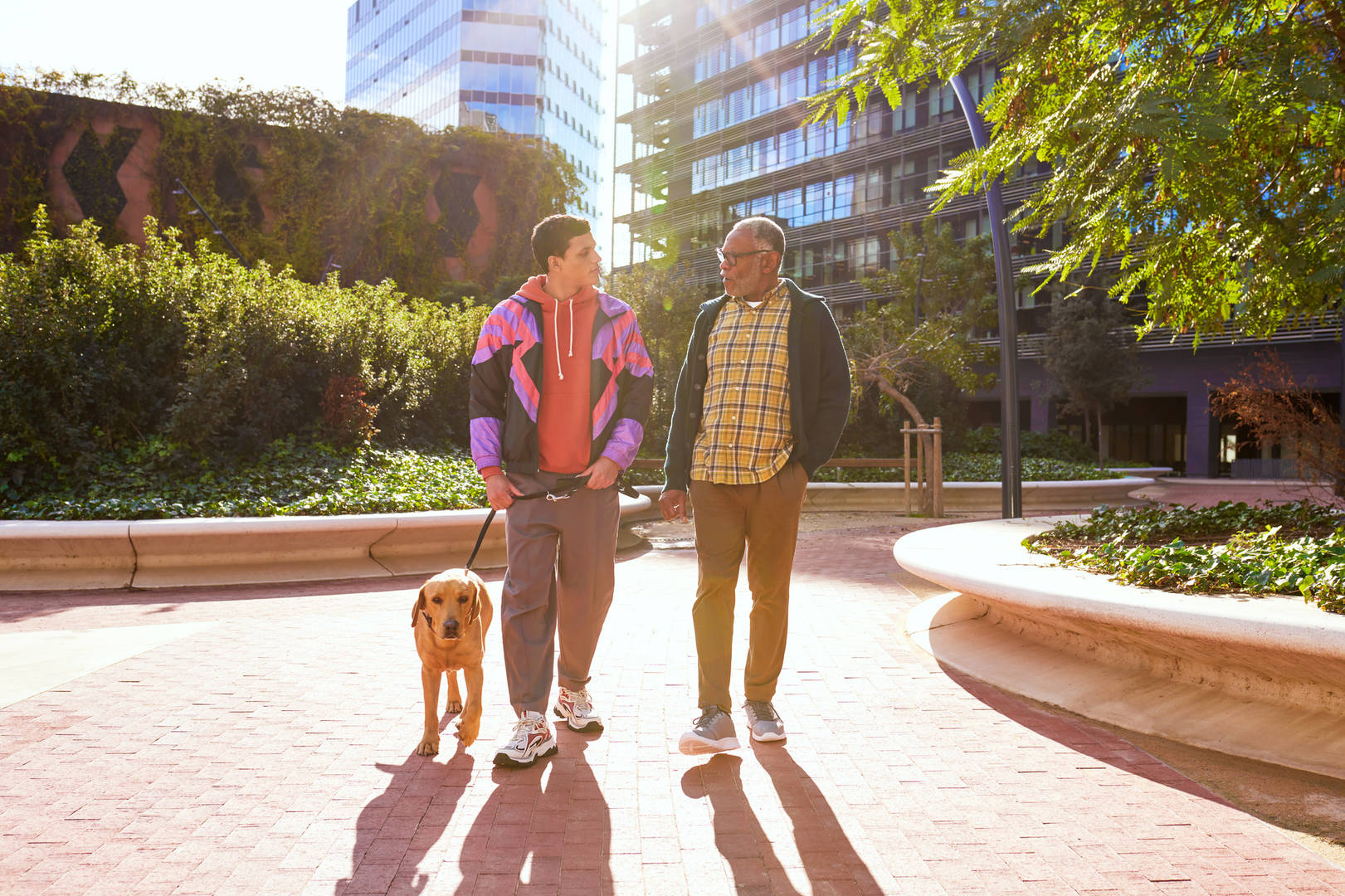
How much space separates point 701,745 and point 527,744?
0.68 m

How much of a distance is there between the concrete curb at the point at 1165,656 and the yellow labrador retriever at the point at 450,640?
2714 millimetres

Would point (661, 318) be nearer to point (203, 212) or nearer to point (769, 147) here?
point (203, 212)

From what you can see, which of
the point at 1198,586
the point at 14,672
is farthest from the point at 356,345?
the point at 1198,586

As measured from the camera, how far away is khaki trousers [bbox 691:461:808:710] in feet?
12.8

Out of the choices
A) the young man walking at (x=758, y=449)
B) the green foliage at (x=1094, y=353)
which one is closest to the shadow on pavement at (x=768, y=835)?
the young man walking at (x=758, y=449)

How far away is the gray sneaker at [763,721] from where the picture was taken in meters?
3.99

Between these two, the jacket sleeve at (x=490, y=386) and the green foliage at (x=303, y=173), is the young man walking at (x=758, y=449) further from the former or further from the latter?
the green foliage at (x=303, y=173)

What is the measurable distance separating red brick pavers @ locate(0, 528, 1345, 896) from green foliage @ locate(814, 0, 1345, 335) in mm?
2570

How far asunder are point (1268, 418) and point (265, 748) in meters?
12.7

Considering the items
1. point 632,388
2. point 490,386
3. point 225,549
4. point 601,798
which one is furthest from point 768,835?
point 225,549

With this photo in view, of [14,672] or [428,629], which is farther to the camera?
[14,672]

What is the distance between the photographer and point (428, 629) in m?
3.81

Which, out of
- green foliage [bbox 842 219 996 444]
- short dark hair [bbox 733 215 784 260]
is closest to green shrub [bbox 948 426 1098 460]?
green foliage [bbox 842 219 996 444]

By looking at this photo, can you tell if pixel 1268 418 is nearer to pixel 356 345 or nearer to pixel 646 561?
pixel 646 561
